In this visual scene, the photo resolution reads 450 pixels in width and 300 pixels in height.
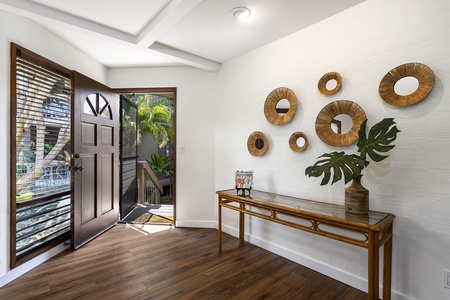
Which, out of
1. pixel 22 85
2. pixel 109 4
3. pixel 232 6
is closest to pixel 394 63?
pixel 232 6

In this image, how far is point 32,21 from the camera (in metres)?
2.03

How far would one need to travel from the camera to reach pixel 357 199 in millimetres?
1556

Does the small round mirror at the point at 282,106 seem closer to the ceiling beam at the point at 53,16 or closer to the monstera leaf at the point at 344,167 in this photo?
the monstera leaf at the point at 344,167

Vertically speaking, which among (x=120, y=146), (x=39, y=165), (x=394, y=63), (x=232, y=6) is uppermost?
(x=232, y=6)

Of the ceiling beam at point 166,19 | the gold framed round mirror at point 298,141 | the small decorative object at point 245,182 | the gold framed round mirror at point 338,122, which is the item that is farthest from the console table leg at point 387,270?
the ceiling beam at point 166,19

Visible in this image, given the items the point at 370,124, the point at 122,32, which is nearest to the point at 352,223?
the point at 370,124

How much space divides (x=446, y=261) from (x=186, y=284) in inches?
72.7

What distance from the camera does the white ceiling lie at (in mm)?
1742

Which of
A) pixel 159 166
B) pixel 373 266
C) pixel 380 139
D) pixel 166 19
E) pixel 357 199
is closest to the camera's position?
pixel 373 266

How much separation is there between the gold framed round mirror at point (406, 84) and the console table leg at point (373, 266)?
0.96 metres

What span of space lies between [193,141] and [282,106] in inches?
56.1

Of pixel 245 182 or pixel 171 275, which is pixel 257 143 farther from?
pixel 171 275

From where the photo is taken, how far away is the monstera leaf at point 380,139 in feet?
4.69

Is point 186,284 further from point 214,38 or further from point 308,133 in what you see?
point 214,38
